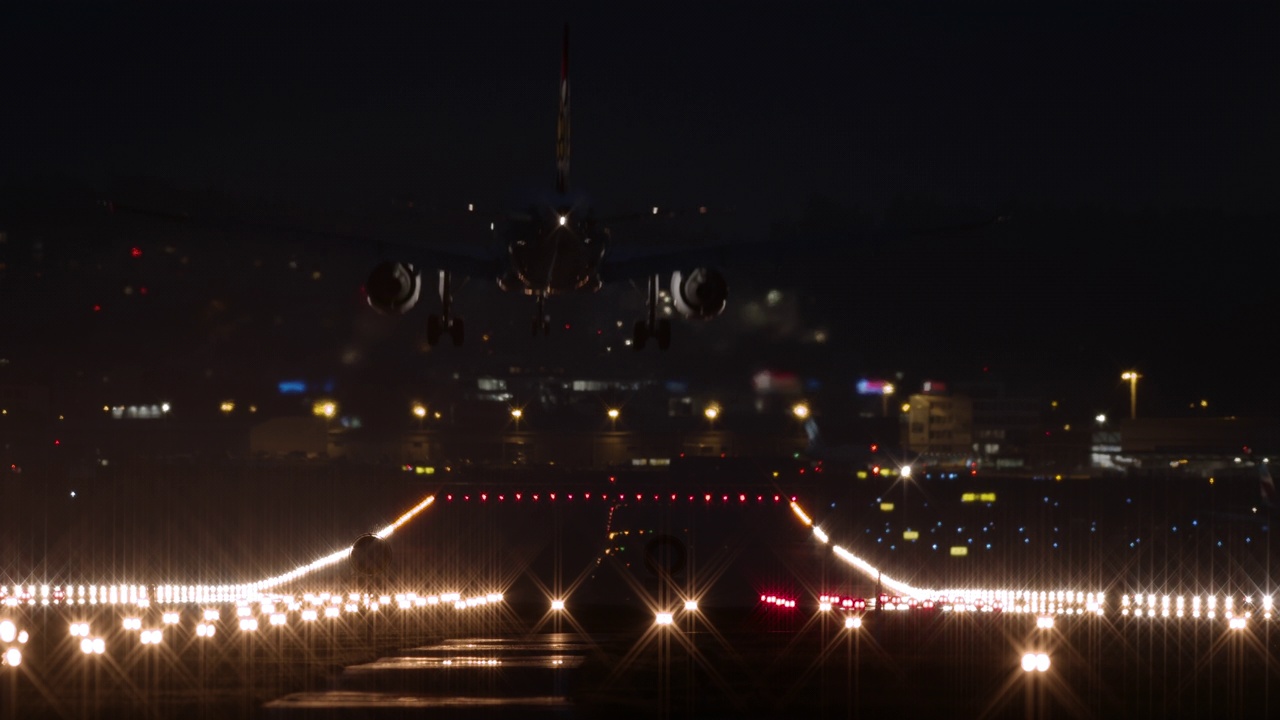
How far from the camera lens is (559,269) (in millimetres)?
40562

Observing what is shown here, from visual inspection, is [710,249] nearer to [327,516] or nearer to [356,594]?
[356,594]

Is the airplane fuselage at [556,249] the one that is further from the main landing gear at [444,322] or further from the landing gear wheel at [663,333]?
the landing gear wheel at [663,333]

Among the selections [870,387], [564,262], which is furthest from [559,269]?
[870,387]

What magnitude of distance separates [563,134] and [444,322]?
304 inches

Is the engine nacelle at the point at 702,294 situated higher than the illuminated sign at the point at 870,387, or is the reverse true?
the illuminated sign at the point at 870,387

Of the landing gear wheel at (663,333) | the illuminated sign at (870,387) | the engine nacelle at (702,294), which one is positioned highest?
the illuminated sign at (870,387)

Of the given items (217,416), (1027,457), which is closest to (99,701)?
(217,416)

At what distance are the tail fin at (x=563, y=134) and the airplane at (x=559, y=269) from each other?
3 cm

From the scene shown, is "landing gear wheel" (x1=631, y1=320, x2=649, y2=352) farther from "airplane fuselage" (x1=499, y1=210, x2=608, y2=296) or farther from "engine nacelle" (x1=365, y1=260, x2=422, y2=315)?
"engine nacelle" (x1=365, y1=260, x2=422, y2=315)

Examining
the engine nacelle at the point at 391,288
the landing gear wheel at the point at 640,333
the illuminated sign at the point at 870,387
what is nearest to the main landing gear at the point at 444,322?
the engine nacelle at the point at 391,288

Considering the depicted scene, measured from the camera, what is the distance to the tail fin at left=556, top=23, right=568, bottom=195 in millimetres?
45094

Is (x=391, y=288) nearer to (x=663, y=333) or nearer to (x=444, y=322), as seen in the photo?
(x=444, y=322)

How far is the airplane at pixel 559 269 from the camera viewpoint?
40469 millimetres

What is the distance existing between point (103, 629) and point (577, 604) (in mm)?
12326
